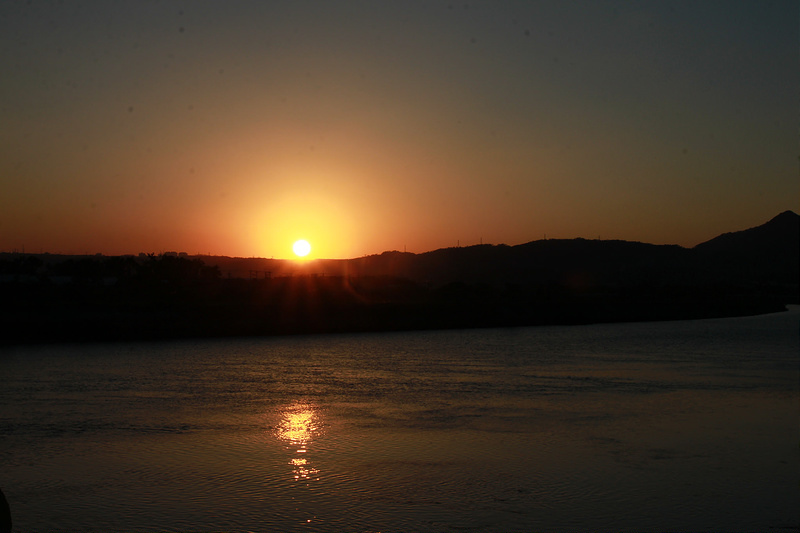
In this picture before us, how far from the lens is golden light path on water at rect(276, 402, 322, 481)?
524 inches

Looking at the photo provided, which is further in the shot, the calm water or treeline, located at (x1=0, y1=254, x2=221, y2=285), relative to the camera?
treeline, located at (x1=0, y1=254, x2=221, y2=285)

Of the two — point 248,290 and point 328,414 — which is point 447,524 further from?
point 248,290

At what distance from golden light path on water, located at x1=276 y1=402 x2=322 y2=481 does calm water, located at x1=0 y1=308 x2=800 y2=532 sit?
0.07 metres

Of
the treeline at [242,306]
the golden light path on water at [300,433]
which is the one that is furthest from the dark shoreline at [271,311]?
the golden light path on water at [300,433]

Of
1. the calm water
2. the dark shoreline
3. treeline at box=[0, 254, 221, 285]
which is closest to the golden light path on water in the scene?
the calm water

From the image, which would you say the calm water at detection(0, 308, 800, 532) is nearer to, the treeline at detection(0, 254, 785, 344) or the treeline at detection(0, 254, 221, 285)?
the treeline at detection(0, 254, 785, 344)

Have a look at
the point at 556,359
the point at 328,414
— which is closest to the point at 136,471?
the point at 328,414

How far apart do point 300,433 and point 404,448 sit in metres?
2.79

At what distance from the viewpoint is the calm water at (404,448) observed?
1095 centimetres

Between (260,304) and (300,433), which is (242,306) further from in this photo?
(300,433)

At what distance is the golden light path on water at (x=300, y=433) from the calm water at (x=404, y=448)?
0.07 metres

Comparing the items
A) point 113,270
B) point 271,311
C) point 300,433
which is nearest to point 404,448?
point 300,433

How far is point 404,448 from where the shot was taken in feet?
49.6

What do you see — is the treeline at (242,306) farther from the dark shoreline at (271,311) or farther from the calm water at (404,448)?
the calm water at (404,448)
